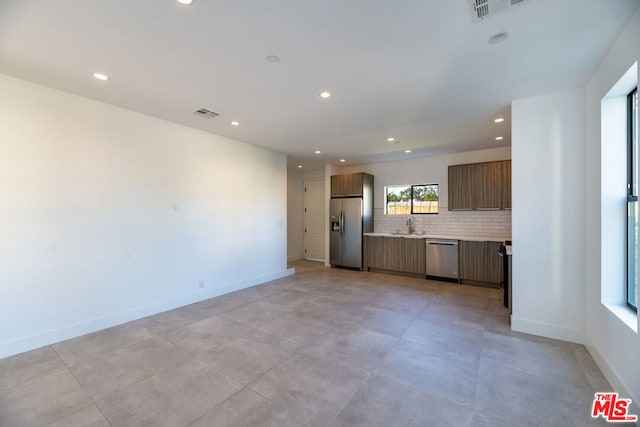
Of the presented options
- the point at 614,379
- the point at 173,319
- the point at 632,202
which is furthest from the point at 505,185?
the point at 173,319

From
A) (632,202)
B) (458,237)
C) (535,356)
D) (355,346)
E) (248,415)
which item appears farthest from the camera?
(458,237)

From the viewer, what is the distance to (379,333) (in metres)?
3.09

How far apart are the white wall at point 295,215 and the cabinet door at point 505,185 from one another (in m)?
5.32

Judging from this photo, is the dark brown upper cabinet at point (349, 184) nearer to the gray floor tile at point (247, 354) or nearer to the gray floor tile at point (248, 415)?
the gray floor tile at point (247, 354)

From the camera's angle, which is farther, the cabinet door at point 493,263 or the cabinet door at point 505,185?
the cabinet door at point 505,185

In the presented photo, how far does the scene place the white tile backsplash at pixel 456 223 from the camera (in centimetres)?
547

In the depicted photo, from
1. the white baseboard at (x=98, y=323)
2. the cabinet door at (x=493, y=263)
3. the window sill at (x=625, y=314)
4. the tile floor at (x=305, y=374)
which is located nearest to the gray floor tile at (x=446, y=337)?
the tile floor at (x=305, y=374)

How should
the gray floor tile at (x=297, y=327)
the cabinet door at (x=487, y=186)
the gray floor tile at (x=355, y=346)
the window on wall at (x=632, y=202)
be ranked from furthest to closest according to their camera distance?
the cabinet door at (x=487, y=186) → the gray floor tile at (x=297, y=327) → the gray floor tile at (x=355, y=346) → the window on wall at (x=632, y=202)

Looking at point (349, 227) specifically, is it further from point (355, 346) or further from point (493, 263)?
point (355, 346)

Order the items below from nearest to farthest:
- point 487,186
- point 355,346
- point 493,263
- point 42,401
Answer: point 42,401, point 355,346, point 493,263, point 487,186

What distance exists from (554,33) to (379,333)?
317cm

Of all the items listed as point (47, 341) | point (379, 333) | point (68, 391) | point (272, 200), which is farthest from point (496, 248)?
point (47, 341)

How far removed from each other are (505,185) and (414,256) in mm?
2273

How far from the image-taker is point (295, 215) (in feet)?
27.2
